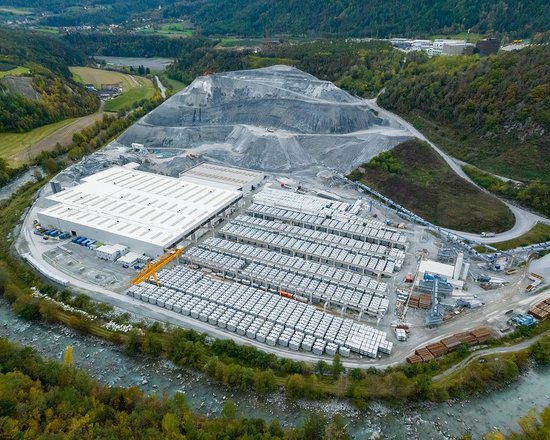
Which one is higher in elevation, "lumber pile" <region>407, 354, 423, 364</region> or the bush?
"lumber pile" <region>407, 354, 423, 364</region>

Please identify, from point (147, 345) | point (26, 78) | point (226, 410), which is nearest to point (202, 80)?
point (26, 78)

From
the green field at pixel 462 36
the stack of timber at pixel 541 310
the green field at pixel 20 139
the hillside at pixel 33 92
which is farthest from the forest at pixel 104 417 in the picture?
the green field at pixel 462 36

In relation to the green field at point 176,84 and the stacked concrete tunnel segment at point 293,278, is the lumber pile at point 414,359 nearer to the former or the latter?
the stacked concrete tunnel segment at point 293,278

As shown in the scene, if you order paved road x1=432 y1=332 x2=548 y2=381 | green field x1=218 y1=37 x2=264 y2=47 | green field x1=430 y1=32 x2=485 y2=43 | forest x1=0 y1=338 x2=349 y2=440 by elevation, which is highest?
green field x1=430 y1=32 x2=485 y2=43

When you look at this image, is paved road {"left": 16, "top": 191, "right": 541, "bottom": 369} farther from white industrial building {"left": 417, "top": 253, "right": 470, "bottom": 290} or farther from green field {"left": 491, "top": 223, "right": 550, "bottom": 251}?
green field {"left": 491, "top": 223, "right": 550, "bottom": 251}

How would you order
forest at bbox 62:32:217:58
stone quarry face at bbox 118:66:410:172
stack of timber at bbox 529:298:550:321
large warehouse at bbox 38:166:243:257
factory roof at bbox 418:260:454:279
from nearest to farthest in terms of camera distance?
stack of timber at bbox 529:298:550:321 < factory roof at bbox 418:260:454:279 < large warehouse at bbox 38:166:243:257 < stone quarry face at bbox 118:66:410:172 < forest at bbox 62:32:217:58

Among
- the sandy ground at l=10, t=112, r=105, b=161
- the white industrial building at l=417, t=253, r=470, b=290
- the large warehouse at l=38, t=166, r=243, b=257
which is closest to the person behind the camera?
the white industrial building at l=417, t=253, r=470, b=290

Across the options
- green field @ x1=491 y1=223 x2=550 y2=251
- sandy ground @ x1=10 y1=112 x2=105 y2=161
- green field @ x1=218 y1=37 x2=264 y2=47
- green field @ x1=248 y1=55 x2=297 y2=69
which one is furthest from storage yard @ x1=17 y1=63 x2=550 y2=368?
green field @ x1=218 y1=37 x2=264 y2=47
